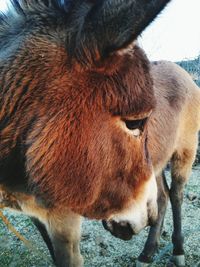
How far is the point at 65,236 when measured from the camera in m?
2.25

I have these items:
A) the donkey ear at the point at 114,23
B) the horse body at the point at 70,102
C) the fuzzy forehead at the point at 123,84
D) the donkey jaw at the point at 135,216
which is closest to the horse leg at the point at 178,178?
the donkey jaw at the point at 135,216

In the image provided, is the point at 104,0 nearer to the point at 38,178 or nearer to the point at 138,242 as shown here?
the point at 38,178

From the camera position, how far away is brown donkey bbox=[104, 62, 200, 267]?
2.82 m

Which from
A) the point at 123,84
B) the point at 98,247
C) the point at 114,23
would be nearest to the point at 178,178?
the point at 98,247

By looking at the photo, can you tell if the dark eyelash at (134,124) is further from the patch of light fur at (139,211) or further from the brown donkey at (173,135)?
the brown donkey at (173,135)

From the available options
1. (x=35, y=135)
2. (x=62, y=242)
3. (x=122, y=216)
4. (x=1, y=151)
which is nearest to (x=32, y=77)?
(x=35, y=135)

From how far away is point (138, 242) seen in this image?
3.48 metres

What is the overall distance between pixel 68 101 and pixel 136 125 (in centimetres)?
33

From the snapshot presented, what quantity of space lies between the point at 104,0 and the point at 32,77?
0.42 meters

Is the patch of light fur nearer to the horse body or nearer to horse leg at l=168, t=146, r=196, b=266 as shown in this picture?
the horse body

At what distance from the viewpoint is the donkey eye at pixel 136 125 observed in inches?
56.8

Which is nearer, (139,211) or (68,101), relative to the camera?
(68,101)

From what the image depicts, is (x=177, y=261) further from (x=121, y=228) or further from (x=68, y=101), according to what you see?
(x=68, y=101)

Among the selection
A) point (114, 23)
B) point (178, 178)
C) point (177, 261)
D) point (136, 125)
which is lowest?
point (177, 261)
